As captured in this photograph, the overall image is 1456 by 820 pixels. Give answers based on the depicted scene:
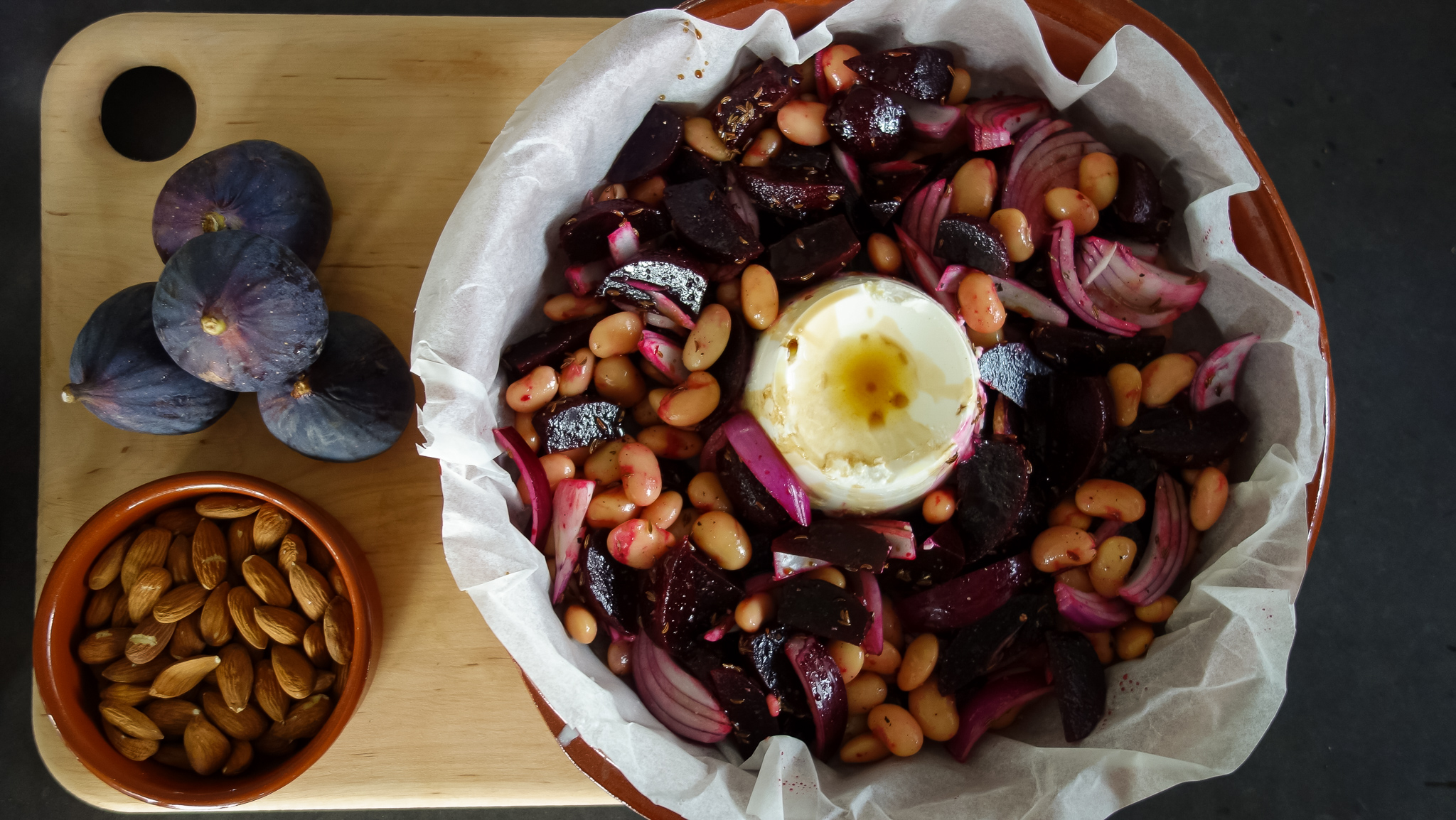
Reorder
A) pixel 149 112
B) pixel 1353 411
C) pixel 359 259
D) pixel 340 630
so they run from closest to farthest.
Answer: pixel 340 630
pixel 359 259
pixel 149 112
pixel 1353 411

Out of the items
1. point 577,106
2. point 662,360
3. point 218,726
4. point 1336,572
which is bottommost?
point 1336,572

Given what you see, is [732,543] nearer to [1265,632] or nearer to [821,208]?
[821,208]

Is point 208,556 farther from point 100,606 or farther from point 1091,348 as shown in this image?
point 1091,348

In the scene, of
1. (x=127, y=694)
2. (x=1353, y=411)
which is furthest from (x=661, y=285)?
(x=1353, y=411)

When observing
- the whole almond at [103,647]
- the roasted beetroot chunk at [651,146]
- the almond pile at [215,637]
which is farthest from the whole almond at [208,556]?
the roasted beetroot chunk at [651,146]

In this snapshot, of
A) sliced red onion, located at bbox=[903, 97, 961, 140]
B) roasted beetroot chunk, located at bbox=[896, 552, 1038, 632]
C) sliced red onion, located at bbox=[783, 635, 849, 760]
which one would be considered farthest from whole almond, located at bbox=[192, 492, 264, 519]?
sliced red onion, located at bbox=[903, 97, 961, 140]

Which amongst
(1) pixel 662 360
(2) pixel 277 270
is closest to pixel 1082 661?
(1) pixel 662 360
